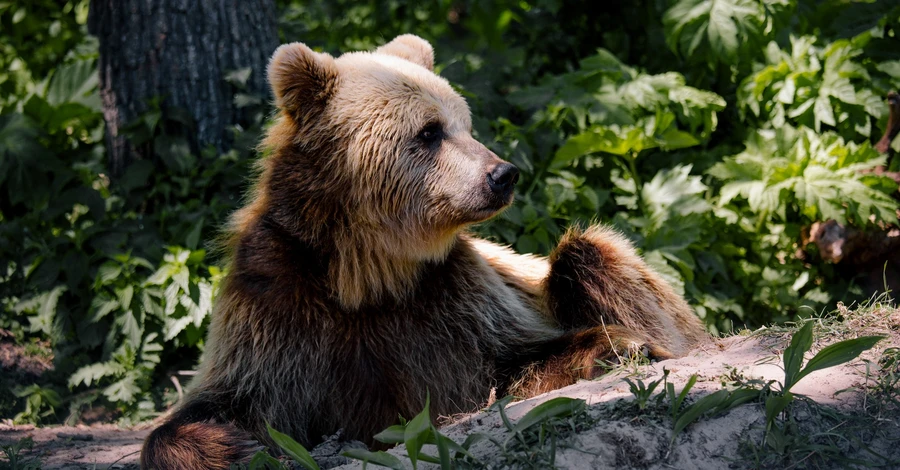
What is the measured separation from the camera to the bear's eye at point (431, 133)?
382cm

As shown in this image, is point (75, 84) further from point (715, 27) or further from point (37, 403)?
point (715, 27)

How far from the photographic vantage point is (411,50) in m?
4.43

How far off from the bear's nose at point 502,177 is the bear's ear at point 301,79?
2.75ft

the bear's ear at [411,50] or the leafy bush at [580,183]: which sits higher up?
the bear's ear at [411,50]

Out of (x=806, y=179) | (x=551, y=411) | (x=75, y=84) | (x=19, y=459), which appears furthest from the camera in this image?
(x=75, y=84)

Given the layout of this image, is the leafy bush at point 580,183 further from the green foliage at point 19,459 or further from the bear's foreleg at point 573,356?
the bear's foreleg at point 573,356

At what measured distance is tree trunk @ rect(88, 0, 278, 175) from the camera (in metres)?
5.64

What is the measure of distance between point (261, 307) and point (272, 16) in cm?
301

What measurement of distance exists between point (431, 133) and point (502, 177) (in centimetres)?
44

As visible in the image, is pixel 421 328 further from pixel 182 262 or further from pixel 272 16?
pixel 272 16

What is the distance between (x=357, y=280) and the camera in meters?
3.73

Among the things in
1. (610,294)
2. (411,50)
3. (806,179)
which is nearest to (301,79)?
(411,50)

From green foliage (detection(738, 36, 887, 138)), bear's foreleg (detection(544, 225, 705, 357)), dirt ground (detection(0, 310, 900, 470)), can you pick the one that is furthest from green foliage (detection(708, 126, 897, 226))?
dirt ground (detection(0, 310, 900, 470))

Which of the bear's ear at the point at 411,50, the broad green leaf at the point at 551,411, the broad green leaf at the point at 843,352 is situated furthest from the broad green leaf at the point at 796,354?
the bear's ear at the point at 411,50
